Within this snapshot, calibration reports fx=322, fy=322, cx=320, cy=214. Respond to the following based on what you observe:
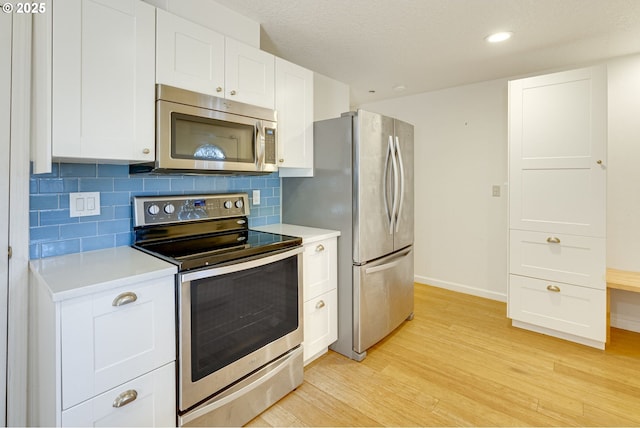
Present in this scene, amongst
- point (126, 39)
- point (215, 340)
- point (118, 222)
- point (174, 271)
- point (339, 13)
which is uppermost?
point (339, 13)

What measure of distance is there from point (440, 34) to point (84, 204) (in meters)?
2.50

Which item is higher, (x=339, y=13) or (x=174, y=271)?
(x=339, y=13)

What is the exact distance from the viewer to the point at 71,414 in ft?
3.76

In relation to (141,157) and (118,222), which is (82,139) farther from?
(118,222)

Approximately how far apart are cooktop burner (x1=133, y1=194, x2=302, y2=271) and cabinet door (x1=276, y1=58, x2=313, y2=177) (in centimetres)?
49

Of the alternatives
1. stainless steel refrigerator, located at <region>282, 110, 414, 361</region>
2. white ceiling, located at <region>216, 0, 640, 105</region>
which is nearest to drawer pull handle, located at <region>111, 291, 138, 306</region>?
stainless steel refrigerator, located at <region>282, 110, 414, 361</region>

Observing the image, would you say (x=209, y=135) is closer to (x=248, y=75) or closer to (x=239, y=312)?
(x=248, y=75)

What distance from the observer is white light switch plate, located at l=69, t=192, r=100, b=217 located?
62.9 inches

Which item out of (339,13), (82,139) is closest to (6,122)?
(82,139)

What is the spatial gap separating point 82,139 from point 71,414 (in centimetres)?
106

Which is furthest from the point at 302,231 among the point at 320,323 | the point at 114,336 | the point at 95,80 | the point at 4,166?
Answer: the point at 4,166

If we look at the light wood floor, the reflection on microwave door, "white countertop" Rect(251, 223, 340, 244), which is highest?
the reflection on microwave door

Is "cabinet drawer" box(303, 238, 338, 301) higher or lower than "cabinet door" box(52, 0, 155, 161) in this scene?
lower

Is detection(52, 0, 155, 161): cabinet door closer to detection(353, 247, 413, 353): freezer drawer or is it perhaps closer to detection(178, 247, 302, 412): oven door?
detection(178, 247, 302, 412): oven door
